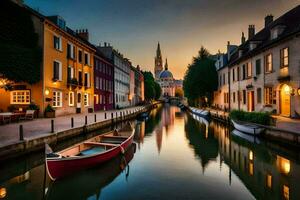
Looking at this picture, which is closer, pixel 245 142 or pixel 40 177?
pixel 40 177

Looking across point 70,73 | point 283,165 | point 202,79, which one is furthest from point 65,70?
point 202,79

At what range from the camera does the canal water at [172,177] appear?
845cm

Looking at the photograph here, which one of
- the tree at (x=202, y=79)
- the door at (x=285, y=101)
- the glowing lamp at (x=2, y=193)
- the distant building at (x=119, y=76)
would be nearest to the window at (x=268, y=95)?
the door at (x=285, y=101)

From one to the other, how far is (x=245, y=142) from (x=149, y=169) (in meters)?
9.12

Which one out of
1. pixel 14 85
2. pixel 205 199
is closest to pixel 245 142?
pixel 205 199

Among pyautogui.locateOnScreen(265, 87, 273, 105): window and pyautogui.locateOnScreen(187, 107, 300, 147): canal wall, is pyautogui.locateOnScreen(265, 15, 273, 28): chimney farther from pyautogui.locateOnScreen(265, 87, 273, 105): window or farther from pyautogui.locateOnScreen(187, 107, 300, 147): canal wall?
pyautogui.locateOnScreen(187, 107, 300, 147): canal wall

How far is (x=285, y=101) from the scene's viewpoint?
890 inches

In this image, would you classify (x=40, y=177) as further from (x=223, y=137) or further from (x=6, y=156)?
(x=223, y=137)

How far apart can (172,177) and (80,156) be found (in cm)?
396

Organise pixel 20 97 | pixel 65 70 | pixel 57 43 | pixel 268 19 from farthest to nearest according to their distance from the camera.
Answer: pixel 268 19 → pixel 65 70 → pixel 57 43 → pixel 20 97

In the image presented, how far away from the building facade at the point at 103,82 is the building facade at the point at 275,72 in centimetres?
2217

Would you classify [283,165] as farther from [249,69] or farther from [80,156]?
[249,69]

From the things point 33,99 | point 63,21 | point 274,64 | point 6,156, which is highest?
point 63,21

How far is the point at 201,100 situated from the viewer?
55094mm
